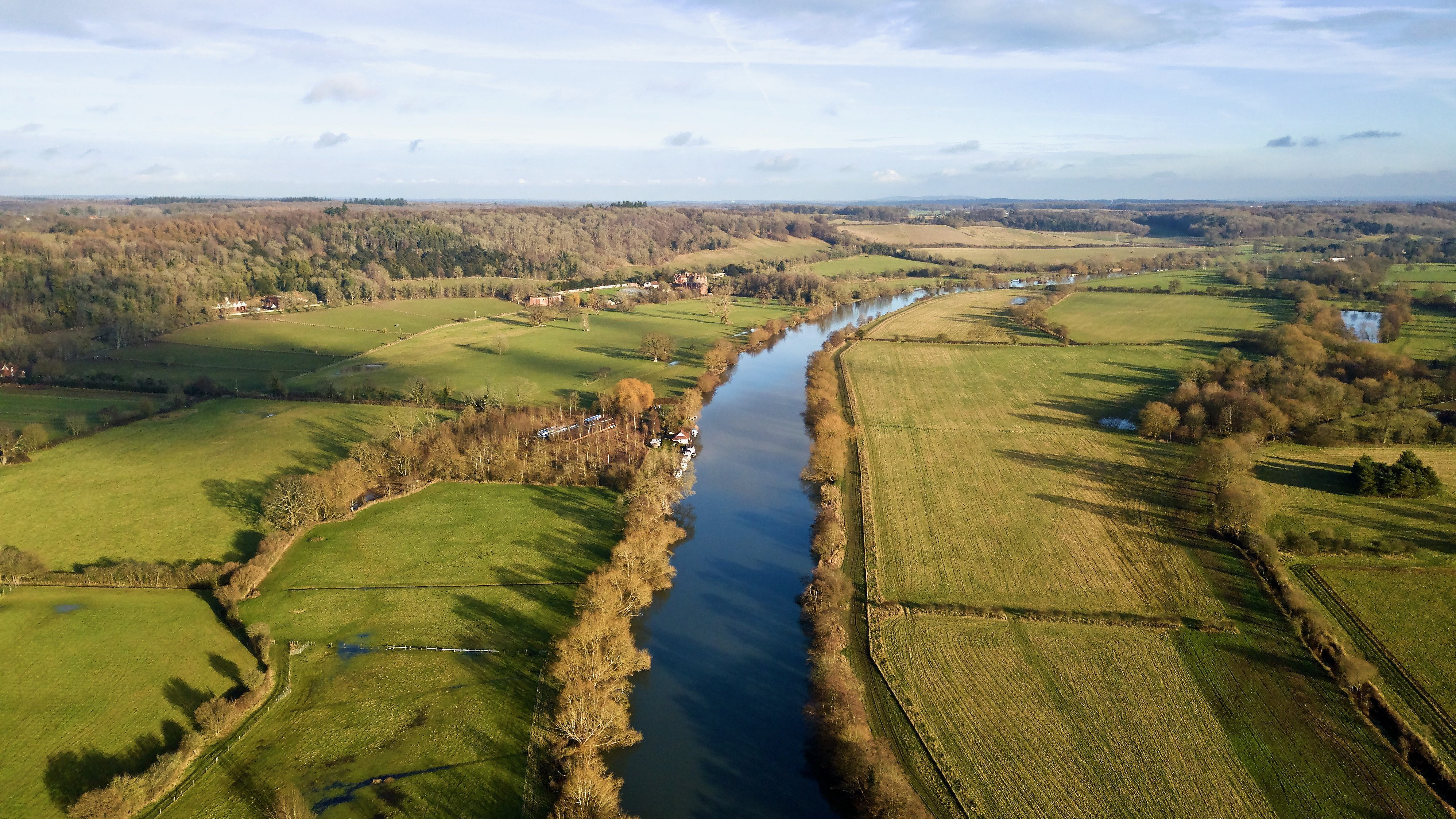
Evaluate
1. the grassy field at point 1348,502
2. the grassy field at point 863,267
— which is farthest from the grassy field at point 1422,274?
the grassy field at point 1348,502

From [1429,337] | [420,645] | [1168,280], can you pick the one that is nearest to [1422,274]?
[1168,280]

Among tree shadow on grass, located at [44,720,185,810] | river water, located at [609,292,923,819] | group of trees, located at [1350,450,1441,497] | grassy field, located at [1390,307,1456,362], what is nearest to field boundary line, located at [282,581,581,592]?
river water, located at [609,292,923,819]

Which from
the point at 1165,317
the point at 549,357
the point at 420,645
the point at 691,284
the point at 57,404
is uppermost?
the point at 691,284

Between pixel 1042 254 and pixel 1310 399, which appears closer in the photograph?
pixel 1310 399

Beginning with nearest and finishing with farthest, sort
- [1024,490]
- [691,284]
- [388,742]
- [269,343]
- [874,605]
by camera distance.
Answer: [388,742] < [874,605] < [1024,490] < [269,343] < [691,284]

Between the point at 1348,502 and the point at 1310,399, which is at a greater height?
the point at 1310,399

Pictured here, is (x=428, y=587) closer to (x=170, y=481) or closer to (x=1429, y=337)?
(x=170, y=481)
